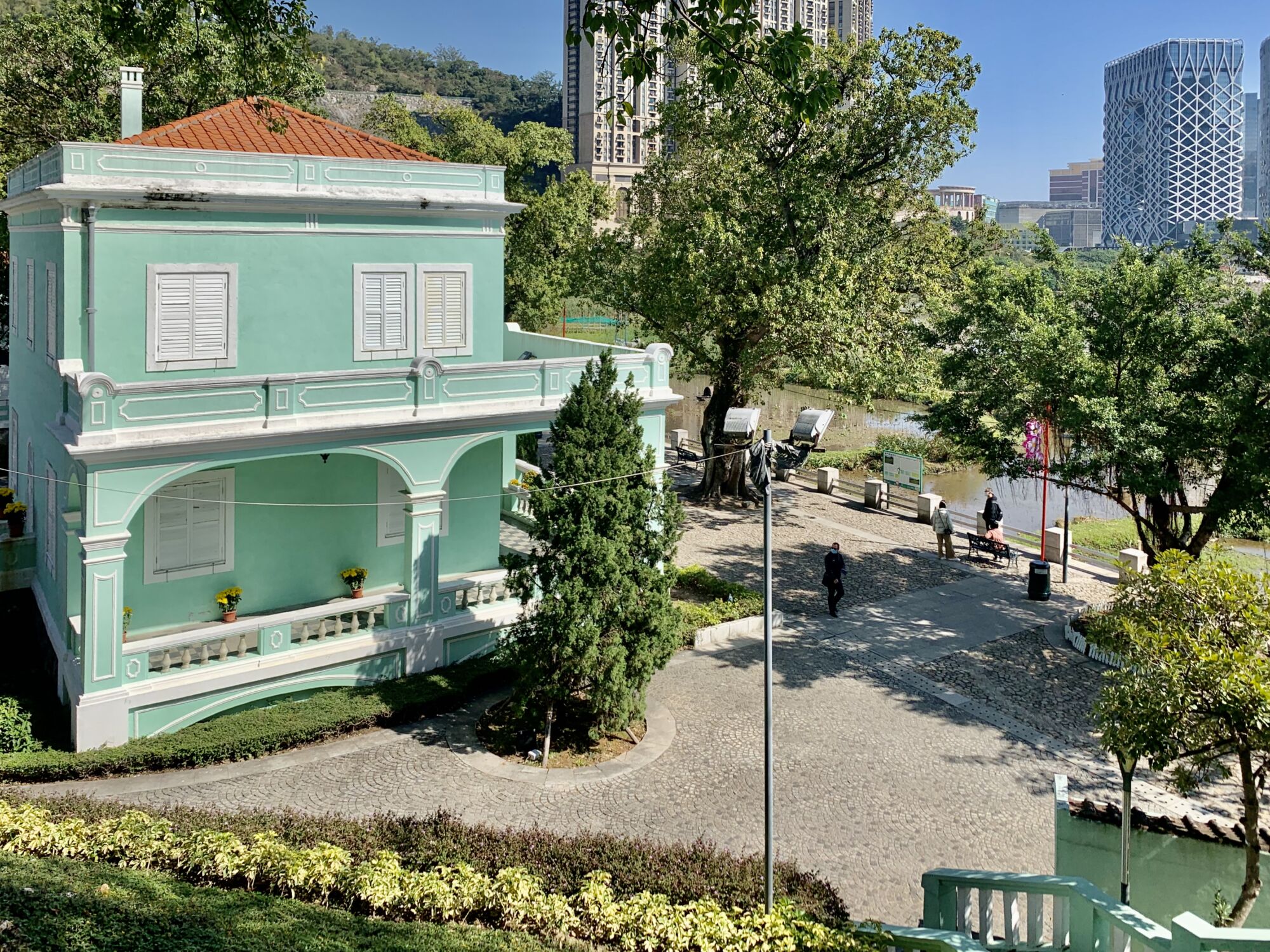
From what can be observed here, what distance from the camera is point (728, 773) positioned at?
1419cm

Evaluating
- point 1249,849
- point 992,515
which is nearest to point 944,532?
point 992,515

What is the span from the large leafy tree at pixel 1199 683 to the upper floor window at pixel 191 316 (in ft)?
42.2

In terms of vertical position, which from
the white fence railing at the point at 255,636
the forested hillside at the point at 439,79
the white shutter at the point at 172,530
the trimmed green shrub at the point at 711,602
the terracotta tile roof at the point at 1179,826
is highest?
the forested hillside at the point at 439,79

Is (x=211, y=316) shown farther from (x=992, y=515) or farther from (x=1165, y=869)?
(x=992, y=515)

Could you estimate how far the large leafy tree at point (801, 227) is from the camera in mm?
26266

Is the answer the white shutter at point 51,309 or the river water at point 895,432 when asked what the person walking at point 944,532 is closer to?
the river water at point 895,432

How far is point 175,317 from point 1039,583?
1723cm

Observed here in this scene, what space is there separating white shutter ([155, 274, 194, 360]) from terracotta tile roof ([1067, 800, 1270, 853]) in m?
13.4

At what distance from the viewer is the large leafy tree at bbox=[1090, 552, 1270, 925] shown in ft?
27.1

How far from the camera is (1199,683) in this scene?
8453 mm

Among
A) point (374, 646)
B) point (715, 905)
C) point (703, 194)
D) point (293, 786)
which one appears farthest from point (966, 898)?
point (703, 194)

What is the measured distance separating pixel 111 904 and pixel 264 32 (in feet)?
29.0

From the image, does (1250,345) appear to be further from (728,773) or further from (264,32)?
(264,32)

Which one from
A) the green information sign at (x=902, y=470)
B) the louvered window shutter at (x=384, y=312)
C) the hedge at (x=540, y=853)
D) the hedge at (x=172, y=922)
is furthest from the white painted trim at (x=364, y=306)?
the green information sign at (x=902, y=470)
